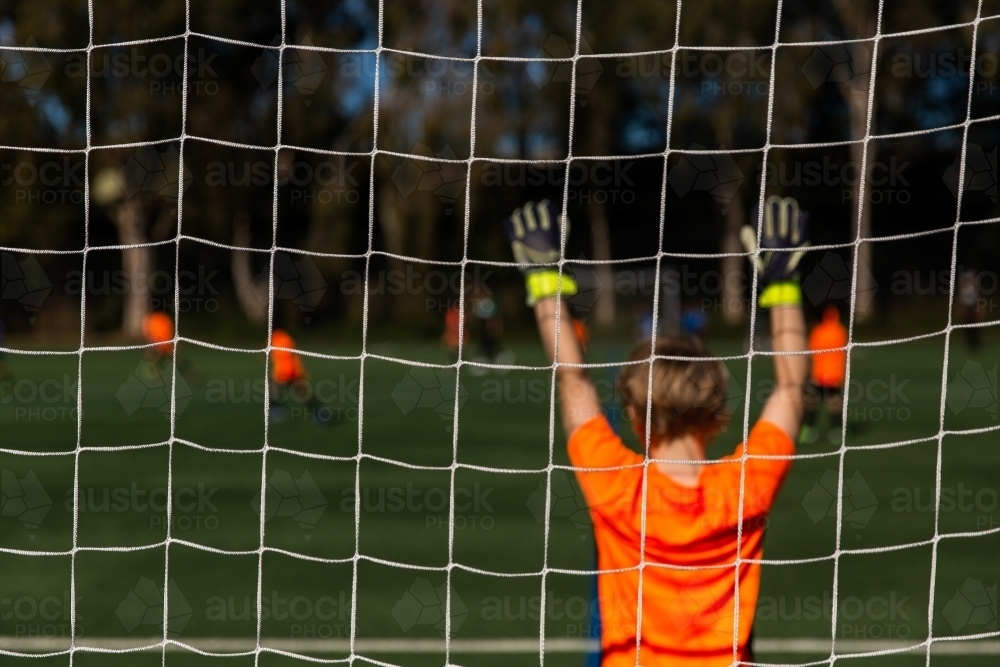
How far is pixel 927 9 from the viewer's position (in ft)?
84.2

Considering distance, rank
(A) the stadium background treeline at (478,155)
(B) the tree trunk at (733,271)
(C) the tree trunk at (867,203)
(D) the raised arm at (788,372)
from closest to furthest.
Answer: (D) the raised arm at (788,372) → (A) the stadium background treeline at (478,155) → (C) the tree trunk at (867,203) → (B) the tree trunk at (733,271)

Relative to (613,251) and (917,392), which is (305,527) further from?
(613,251)

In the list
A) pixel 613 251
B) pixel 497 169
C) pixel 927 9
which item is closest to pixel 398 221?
pixel 497 169

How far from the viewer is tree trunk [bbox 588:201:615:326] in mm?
28672

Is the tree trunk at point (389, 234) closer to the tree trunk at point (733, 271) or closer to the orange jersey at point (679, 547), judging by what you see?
the tree trunk at point (733, 271)

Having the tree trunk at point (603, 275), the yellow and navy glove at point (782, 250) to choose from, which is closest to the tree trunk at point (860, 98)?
the tree trunk at point (603, 275)

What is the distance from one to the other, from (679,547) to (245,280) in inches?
1210

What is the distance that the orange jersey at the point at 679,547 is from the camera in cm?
227

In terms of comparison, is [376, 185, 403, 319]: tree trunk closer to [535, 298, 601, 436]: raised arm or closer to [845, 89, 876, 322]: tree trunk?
[845, 89, 876, 322]: tree trunk

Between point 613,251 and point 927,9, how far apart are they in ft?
34.3

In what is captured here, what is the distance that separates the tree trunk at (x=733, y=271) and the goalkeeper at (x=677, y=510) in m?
24.7

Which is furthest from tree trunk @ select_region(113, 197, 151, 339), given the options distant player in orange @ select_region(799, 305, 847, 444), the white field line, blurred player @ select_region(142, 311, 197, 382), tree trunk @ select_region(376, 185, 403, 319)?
the white field line

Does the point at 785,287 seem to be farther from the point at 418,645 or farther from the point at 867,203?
the point at 867,203

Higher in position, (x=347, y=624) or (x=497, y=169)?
(x=497, y=169)
